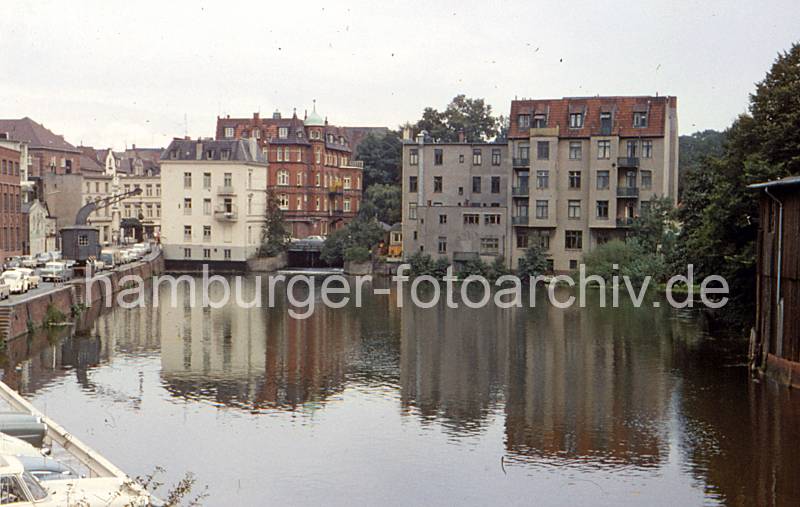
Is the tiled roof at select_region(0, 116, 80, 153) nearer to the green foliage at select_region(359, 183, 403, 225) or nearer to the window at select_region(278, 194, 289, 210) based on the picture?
the window at select_region(278, 194, 289, 210)

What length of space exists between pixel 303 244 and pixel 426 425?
53.8 metres

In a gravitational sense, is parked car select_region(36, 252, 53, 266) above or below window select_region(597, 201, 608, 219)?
below

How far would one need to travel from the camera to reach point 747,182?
3200 centimetres

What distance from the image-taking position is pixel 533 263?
2426 inches

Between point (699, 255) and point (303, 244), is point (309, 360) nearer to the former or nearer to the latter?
point (699, 255)

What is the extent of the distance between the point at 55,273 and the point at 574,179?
29273 millimetres

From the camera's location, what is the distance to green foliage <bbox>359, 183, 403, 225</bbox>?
3083 inches

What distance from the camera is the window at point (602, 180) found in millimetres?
61094

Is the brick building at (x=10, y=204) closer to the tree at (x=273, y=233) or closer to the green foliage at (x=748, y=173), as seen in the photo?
the tree at (x=273, y=233)

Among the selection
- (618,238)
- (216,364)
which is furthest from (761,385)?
(618,238)

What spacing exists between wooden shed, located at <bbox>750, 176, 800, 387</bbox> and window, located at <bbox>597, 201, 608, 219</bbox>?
32.2 meters

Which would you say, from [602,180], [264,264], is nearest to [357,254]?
[264,264]

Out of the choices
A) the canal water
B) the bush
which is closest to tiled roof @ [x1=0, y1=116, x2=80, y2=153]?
the bush

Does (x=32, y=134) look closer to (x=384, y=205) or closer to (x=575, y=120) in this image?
(x=384, y=205)
